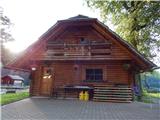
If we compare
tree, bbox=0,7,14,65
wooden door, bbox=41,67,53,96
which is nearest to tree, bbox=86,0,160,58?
wooden door, bbox=41,67,53,96

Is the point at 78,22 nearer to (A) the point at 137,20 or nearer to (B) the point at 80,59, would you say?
(B) the point at 80,59

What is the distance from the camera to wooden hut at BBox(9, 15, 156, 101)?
42.8 ft

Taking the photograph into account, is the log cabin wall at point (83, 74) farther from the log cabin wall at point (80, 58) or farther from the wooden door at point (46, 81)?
the wooden door at point (46, 81)

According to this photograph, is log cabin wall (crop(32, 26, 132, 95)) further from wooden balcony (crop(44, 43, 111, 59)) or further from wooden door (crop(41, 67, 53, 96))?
wooden door (crop(41, 67, 53, 96))

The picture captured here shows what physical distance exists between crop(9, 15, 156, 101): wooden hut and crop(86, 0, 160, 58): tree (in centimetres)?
499

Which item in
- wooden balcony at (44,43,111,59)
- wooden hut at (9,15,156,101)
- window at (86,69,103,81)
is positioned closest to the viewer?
wooden hut at (9,15,156,101)

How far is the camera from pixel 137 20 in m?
17.5

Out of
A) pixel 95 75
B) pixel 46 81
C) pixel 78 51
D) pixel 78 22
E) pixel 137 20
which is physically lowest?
pixel 46 81

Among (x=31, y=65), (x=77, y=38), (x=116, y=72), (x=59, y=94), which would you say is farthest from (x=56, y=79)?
(x=116, y=72)

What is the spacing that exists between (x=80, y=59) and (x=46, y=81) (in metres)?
2.92

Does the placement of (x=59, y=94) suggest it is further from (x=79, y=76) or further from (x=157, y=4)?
(x=157, y=4)

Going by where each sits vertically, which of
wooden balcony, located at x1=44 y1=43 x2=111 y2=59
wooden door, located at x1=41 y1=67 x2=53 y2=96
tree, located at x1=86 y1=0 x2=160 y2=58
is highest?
tree, located at x1=86 y1=0 x2=160 y2=58

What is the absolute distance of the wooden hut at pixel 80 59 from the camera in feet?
42.8

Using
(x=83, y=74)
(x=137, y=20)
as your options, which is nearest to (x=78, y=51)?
(x=83, y=74)
